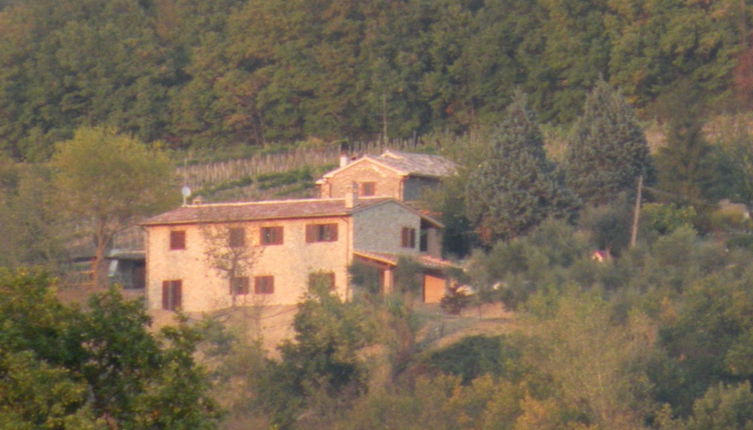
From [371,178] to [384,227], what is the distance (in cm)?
685

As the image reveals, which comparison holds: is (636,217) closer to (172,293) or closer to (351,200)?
(351,200)

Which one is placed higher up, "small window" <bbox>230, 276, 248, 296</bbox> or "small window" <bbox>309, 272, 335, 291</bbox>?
"small window" <bbox>309, 272, 335, 291</bbox>

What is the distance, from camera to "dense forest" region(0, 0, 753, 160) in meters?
70.6

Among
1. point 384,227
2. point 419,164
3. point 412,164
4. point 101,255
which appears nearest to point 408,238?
point 384,227

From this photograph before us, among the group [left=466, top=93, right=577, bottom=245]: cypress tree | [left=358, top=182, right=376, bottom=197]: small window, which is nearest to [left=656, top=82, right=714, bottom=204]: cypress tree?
[left=466, top=93, right=577, bottom=245]: cypress tree

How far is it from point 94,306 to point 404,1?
215 ft

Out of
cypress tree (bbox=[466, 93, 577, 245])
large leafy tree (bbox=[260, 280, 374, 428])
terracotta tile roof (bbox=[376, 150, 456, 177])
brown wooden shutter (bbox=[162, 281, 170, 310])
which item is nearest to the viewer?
large leafy tree (bbox=[260, 280, 374, 428])

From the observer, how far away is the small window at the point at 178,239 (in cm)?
4825

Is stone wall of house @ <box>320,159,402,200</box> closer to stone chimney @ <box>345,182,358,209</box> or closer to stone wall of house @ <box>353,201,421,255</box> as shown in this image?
stone wall of house @ <box>353,201,421,255</box>

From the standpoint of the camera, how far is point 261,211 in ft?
156

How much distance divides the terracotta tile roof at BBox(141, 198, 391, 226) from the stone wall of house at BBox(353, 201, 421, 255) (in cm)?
32

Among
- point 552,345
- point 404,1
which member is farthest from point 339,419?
point 404,1

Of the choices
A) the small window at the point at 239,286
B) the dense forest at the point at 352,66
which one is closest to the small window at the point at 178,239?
the small window at the point at 239,286

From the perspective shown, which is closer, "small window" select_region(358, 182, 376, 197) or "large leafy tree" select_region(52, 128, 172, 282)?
"small window" select_region(358, 182, 376, 197)
